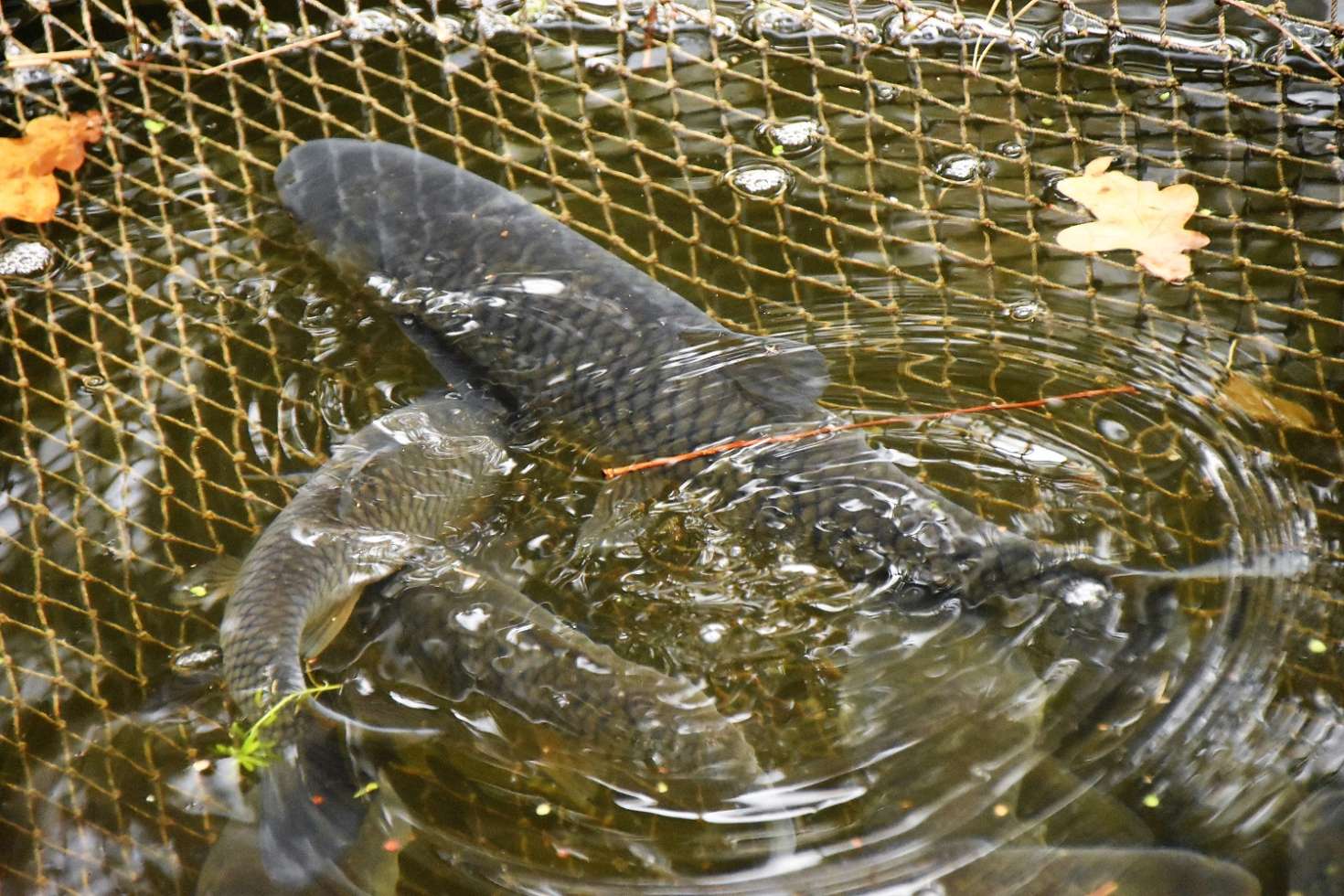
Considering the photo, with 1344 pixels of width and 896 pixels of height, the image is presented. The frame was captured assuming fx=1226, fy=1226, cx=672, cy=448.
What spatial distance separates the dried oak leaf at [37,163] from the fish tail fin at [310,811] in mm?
2057

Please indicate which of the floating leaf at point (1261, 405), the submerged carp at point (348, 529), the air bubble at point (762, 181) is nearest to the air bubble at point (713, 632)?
the submerged carp at point (348, 529)

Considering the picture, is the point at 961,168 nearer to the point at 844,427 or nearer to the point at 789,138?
the point at 789,138

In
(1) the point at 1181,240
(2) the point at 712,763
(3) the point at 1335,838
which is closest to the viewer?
(3) the point at 1335,838

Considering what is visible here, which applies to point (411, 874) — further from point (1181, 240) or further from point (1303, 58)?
point (1303, 58)

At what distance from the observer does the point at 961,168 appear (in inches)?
143

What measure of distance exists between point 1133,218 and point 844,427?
3.82ft

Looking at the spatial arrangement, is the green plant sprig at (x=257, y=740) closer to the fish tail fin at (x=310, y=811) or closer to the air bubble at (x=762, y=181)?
the fish tail fin at (x=310, y=811)

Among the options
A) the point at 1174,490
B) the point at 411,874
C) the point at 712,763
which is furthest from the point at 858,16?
the point at 411,874

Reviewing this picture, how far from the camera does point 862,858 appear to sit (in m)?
2.29

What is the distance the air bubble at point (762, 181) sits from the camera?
3.67 m

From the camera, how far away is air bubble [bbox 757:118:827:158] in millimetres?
3750

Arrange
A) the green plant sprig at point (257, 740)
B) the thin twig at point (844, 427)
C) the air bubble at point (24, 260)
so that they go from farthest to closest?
the air bubble at point (24, 260), the thin twig at point (844, 427), the green plant sprig at point (257, 740)

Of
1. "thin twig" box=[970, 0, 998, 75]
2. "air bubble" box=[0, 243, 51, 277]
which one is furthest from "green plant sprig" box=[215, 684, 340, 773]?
"thin twig" box=[970, 0, 998, 75]

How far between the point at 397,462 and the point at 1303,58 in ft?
9.85
